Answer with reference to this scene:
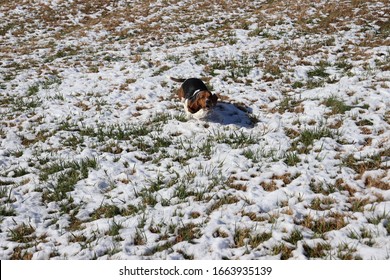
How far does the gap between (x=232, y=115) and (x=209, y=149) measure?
1.74m

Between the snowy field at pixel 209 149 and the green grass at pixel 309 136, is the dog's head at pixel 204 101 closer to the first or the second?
the snowy field at pixel 209 149

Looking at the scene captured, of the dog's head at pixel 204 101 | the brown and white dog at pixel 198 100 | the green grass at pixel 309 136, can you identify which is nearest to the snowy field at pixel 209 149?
the green grass at pixel 309 136

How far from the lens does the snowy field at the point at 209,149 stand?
4289 mm

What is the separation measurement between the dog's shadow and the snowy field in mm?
46

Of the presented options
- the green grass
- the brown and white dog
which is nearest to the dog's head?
the brown and white dog

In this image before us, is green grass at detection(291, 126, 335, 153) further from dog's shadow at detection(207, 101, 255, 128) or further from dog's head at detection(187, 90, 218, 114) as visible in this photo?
dog's head at detection(187, 90, 218, 114)

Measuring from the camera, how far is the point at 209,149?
6418mm

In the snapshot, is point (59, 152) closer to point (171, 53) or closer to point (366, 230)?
point (366, 230)

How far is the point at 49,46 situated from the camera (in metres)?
15.7

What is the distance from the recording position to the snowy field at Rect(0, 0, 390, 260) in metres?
4.29

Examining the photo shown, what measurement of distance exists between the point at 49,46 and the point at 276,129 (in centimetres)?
1326

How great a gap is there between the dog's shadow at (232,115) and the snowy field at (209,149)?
5cm

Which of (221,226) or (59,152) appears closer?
(221,226)
